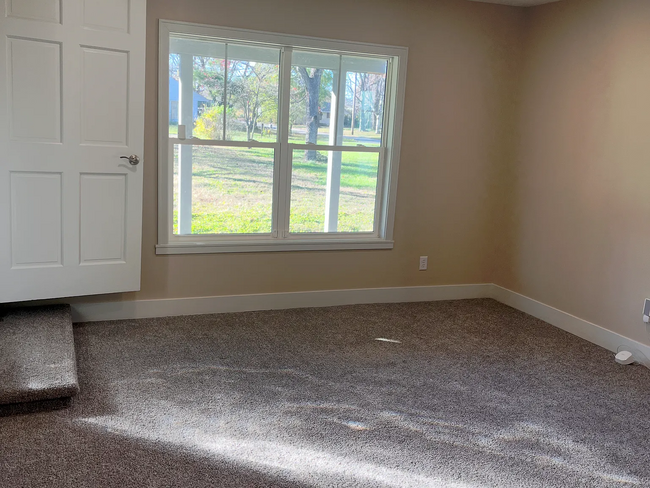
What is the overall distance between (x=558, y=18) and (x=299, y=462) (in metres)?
3.74

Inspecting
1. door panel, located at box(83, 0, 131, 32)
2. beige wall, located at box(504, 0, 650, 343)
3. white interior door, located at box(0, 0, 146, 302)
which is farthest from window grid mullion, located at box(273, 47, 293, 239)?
beige wall, located at box(504, 0, 650, 343)

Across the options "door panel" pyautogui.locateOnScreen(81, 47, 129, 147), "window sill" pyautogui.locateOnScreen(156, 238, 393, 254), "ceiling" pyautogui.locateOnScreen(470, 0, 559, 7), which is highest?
"ceiling" pyautogui.locateOnScreen(470, 0, 559, 7)

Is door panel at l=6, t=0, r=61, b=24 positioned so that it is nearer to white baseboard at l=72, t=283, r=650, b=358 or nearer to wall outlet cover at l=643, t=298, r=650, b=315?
white baseboard at l=72, t=283, r=650, b=358

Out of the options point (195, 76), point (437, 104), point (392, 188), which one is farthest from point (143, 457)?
point (437, 104)

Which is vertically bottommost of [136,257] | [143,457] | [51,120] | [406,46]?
[143,457]

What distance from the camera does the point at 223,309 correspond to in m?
4.41

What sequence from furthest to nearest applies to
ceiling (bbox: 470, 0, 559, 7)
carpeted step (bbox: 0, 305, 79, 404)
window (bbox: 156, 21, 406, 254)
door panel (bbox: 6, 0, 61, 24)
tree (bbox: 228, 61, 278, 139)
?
ceiling (bbox: 470, 0, 559, 7)
tree (bbox: 228, 61, 278, 139)
window (bbox: 156, 21, 406, 254)
door panel (bbox: 6, 0, 61, 24)
carpeted step (bbox: 0, 305, 79, 404)

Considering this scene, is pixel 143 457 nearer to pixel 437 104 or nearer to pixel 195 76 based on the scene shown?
pixel 195 76

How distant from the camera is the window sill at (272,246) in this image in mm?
4223

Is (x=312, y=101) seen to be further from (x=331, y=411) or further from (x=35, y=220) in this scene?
(x=331, y=411)

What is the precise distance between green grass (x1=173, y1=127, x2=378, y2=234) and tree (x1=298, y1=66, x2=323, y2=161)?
77mm

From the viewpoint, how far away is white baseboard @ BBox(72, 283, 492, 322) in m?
4.09

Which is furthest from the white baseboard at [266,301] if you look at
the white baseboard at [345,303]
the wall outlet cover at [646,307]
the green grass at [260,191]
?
the wall outlet cover at [646,307]

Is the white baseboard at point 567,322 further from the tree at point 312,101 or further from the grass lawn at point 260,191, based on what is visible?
the tree at point 312,101
